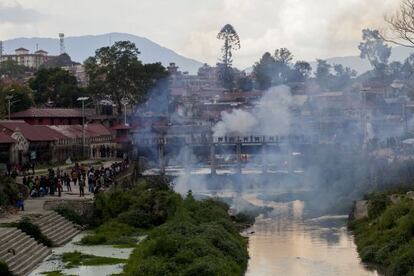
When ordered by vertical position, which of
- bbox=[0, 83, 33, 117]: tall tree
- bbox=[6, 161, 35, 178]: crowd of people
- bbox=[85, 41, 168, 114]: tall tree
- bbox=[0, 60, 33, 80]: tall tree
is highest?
bbox=[0, 60, 33, 80]: tall tree

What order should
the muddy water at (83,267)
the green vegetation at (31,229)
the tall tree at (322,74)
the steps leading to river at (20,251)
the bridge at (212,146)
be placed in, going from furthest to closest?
the tall tree at (322,74), the bridge at (212,146), the green vegetation at (31,229), the muddy water at (83,267), the steps leading to river at (20,251)

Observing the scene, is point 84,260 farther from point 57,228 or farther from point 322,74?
point 322,74

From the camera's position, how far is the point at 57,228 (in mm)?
34125

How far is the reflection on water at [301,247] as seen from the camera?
1199 inches

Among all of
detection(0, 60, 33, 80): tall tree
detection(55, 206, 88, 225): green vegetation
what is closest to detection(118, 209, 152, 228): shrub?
detection(55, 206, 88, 225): green vegetation

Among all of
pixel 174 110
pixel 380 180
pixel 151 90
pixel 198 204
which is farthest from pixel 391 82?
pixel 198 204

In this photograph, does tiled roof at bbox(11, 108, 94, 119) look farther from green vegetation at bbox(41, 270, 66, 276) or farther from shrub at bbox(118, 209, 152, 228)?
green vegetation at bbox(41, 270, 66, 276)

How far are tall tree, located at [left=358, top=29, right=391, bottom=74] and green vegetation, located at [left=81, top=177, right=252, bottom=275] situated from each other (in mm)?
63810

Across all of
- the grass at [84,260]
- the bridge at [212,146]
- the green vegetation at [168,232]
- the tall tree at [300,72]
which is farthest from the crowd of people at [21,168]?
the tall tree at [300,72]

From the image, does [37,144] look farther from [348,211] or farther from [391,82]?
[391,82]

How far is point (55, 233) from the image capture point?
33.1m

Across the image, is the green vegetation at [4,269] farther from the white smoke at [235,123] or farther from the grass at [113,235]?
the white smoke at [235,123]

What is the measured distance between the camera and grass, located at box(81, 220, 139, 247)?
108 feet

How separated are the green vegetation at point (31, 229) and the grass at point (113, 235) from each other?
1996 mm
